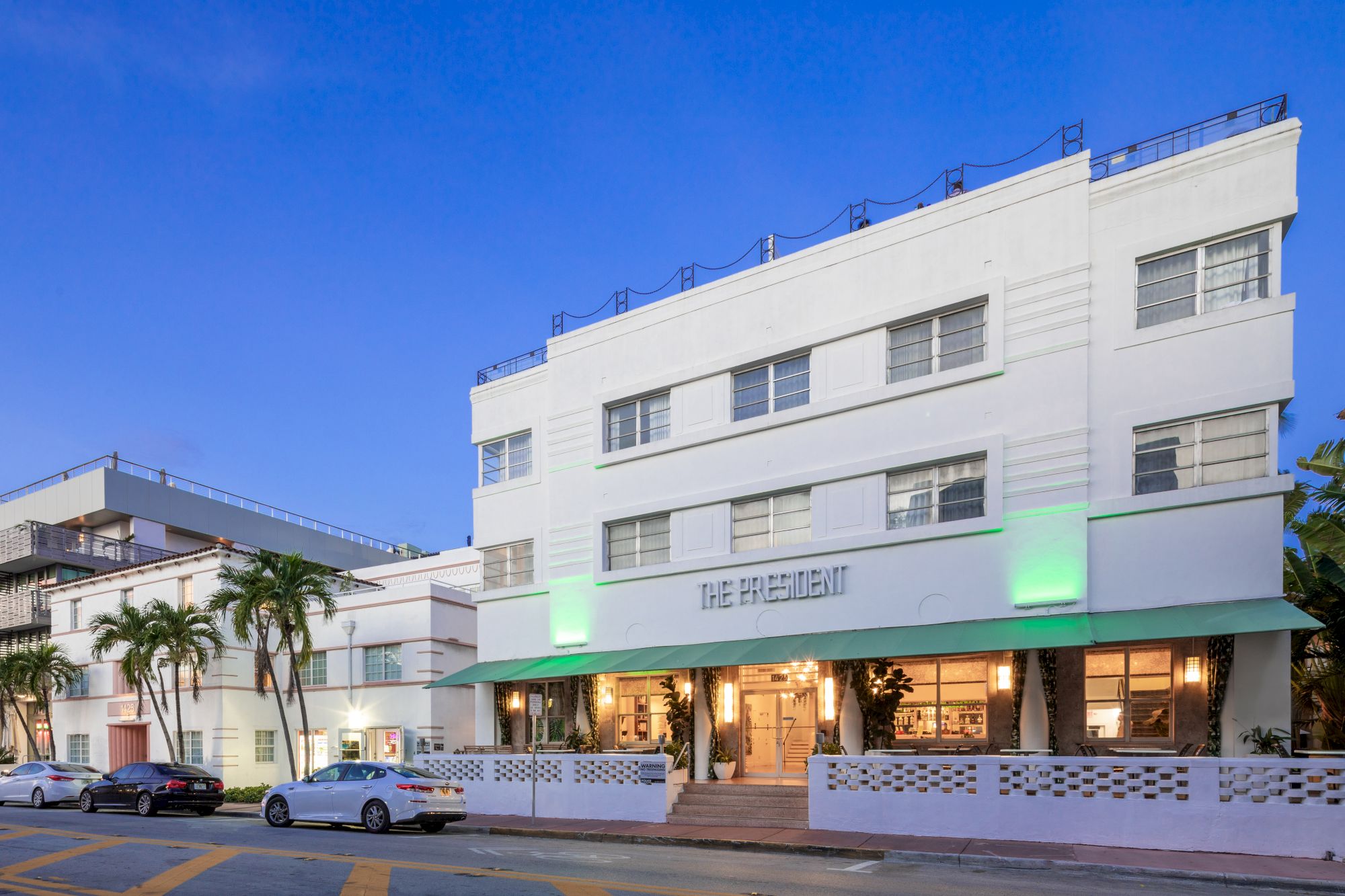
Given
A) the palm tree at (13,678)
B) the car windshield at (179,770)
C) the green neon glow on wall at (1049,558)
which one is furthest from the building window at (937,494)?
the palm tree at (13,678)

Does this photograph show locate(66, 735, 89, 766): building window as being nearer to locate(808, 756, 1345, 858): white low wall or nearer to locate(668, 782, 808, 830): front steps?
locate(668, 782, 808, 830): front steps

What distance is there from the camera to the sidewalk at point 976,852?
14414 millimetres

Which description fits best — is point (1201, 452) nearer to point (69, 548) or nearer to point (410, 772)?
point (410, 772)

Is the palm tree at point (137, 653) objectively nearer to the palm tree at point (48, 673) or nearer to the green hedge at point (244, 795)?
the green hedge at point (244, 795)

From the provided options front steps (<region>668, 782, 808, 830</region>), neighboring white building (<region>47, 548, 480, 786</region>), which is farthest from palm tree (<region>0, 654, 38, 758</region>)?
front steps (<region>668, 782, 808, 830</region>)

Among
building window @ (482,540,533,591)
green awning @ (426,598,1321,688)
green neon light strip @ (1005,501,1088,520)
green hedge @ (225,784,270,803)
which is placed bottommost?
green hedge @ (225,784,270,803)

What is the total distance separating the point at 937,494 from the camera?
21.9 meters

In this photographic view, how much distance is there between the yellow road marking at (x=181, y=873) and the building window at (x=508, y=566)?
12.0m

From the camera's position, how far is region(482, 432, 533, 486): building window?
29.6 m

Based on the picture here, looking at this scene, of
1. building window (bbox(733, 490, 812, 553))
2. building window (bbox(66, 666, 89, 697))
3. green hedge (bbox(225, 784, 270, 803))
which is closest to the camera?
building window (bbox(733, 490, 812, 553))

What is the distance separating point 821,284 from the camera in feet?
78.8

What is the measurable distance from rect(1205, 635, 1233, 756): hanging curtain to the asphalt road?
464 centimetres

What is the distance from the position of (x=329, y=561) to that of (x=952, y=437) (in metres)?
47.0

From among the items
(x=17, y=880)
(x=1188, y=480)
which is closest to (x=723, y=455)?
(x=1188, y=480)
